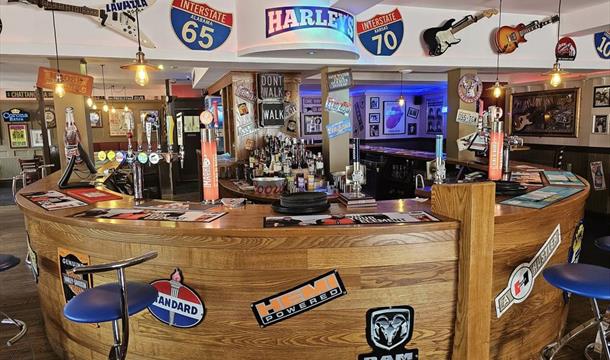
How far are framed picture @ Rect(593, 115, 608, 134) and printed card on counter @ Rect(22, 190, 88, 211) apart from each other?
771cm

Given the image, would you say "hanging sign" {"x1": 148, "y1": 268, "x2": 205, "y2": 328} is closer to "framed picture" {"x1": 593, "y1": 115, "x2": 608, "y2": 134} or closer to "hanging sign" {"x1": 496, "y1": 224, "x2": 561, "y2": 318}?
"hanging sign" {"x1": 496, "y1": 224, "x2": 561, "y2": 318}

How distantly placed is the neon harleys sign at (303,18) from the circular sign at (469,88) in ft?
8.29

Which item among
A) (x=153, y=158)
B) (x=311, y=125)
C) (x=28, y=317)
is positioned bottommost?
(x=28, y=317)

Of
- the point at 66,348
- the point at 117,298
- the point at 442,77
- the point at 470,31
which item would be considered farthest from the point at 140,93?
the point at 117,298

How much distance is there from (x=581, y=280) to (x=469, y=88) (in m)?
4.51

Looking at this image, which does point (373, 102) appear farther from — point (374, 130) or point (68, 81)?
point (68, 81)

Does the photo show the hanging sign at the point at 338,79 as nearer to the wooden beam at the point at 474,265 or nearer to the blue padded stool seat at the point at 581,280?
the wooden beam at the point at 474,265

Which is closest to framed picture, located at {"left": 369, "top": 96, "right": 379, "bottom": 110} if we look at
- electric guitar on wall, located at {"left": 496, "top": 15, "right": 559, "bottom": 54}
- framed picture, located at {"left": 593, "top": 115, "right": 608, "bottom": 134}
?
framed picture, located at {"left": 593, "top": 115, "right": 608, "bottom": 134}

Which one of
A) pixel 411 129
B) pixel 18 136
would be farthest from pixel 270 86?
pixel 18 136

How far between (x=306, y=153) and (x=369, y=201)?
308cm

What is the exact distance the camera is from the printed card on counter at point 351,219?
2.17 meters

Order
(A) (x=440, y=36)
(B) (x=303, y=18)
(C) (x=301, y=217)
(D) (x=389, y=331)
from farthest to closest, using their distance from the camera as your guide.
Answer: (A) (x=440, y=36)
(B) (x=303, y=18)
(C) (x=301, y=217)
(D) (x=389, y=331)

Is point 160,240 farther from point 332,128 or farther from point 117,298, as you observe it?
point 332,128

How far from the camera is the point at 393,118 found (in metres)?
12.8
